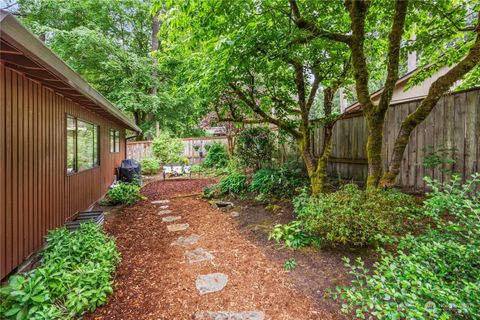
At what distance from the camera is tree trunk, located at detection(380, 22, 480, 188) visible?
2.50 metres

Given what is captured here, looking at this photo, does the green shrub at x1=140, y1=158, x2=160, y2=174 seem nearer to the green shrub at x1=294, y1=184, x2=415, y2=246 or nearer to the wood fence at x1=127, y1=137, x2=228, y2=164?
the wood fence at x1=127, y1=137, x2=228, y2=164

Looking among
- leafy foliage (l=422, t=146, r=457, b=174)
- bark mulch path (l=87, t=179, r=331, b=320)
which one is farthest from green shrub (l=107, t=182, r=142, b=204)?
leafy foliage (l=422, t=146, r=457, b=174)

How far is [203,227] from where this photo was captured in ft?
13.7

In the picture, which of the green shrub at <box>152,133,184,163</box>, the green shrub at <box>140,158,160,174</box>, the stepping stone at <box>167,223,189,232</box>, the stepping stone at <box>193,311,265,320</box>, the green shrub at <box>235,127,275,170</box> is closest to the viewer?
the stepping stone at <box>193,311,265,320</box>

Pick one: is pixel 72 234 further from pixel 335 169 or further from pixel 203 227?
pixel 335 169

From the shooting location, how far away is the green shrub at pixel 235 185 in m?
6.00

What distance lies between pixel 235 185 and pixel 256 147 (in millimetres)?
1272

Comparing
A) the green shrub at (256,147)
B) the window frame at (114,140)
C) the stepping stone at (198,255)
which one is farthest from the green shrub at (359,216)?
the window frame at (114,140)

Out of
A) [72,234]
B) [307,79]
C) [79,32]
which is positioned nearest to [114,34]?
[79,32]

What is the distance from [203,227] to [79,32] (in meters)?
11.7

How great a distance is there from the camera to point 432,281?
1.27 meters

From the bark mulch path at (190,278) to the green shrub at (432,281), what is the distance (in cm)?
86

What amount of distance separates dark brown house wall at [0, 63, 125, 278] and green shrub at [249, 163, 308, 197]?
378 cm

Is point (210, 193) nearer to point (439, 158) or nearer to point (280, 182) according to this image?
point (280, 182)
